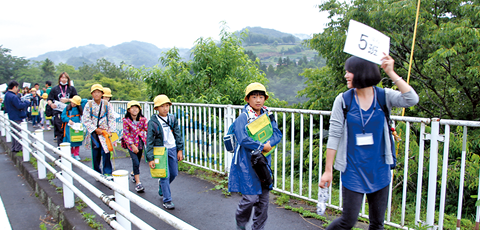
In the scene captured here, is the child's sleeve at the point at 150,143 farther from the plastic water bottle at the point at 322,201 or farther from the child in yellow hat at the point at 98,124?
the plastic water bottle at the point at 322,201

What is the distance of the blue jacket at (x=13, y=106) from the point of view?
8.25 metres

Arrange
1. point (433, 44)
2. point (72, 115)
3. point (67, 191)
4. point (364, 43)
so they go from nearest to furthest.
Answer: point (364, 43) → point (67, 191) → point (72, 115) → point (433, 44)

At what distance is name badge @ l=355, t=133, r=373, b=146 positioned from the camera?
228cm

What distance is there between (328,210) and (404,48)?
656 centimetres

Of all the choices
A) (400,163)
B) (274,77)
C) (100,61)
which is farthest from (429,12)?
(100,61)

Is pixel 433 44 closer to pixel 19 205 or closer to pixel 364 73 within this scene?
pixel 364 73

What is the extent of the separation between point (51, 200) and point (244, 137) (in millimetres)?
3339

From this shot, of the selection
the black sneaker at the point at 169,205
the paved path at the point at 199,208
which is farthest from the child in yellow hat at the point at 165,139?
the paved path at the point at 199,208

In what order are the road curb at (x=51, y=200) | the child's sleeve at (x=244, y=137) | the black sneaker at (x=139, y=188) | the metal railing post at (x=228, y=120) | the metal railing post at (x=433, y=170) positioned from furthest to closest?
the metal railing post at (x=228, y=120) → the black sneaker at (x=139, y=188) → the road curb at (x=51, y=200) → the child's sleeve at (x=244, y=137) → the metal railing post at (x=433, y=170)

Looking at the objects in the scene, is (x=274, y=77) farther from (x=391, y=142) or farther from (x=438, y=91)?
(x=391, y=142)

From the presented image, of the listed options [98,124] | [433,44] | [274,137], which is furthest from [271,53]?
[274,137]

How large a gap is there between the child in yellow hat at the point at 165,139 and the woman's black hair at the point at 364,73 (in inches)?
108

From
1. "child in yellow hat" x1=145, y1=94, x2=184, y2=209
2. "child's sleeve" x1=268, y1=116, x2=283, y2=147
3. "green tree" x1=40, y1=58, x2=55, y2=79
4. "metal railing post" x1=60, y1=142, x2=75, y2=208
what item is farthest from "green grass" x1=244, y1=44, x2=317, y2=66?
"child's sleeve" x1=268, y1=116, x2=283, y2=147

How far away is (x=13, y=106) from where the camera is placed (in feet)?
27.5
